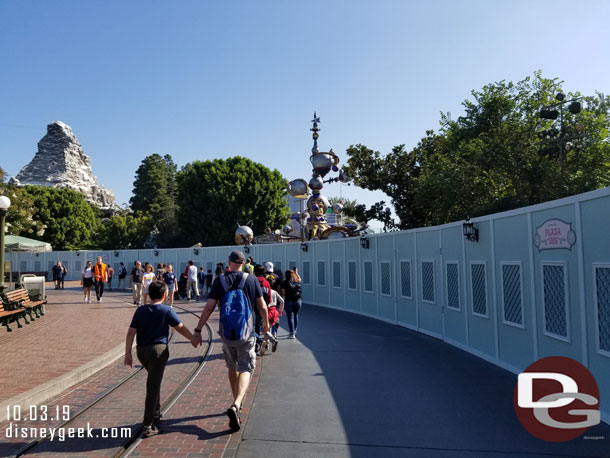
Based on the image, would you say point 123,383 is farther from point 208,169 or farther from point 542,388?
point 208,169

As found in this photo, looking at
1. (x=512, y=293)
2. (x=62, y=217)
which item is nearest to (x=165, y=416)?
(x=512, y=293)

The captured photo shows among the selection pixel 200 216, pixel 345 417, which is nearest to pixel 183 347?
pixel 345 417

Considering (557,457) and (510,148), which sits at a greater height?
(510,148)

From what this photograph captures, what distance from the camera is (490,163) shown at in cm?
2797

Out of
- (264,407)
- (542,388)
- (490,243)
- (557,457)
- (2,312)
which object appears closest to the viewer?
(557,457)

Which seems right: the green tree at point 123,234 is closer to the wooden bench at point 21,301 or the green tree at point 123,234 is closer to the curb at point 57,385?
the wooden bench at point 21,301

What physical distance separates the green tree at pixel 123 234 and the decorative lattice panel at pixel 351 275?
51552 mm

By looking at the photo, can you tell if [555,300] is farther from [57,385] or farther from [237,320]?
[57,385]

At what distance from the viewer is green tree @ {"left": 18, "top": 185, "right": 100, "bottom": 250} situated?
63.6m

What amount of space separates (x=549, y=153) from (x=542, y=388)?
23.0 metres

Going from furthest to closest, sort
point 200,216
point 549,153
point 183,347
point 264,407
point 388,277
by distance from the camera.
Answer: point 200,216, point 549,153, point 388,277, point 183,347, point 264,407

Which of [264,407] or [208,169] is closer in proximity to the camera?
[264,407]

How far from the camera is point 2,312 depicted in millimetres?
12086

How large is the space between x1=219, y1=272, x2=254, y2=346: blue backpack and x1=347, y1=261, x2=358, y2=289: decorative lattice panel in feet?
41.1
